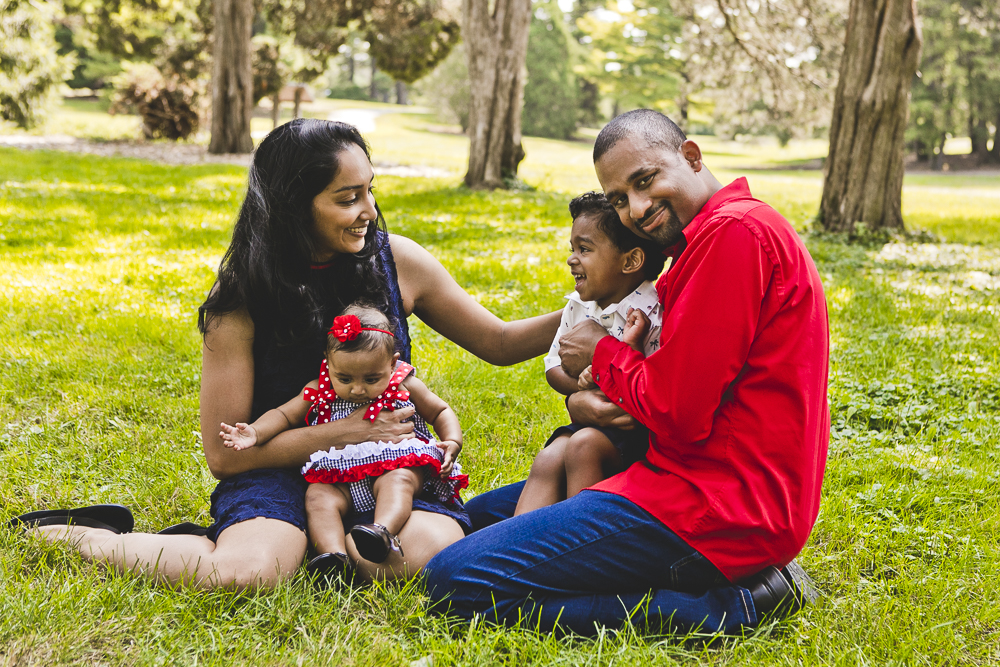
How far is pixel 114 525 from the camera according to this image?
2.74 meters

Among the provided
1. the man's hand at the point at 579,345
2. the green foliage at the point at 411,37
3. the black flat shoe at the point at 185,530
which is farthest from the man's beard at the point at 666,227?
the green foliage at the point at 411,37

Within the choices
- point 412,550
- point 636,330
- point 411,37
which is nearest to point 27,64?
point 411,37

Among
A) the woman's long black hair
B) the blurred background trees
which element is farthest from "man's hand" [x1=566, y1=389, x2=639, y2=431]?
the blurred background trees

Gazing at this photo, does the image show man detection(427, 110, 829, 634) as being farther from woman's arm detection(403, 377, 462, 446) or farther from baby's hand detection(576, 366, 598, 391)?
woman's arm detection(403, 377, 462, 446)

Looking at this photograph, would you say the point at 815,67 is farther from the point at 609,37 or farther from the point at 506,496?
the point at 609,37

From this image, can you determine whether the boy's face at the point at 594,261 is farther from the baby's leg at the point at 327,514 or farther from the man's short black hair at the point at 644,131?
the baby's leg at the point at 327,514

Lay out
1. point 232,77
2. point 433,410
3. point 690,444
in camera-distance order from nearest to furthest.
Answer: point 690,444
point 433,410
point 232,77

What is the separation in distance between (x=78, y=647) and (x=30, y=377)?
2.87m

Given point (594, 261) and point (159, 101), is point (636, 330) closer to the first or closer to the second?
point (594, 261)

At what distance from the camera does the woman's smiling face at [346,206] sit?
8.71 ft

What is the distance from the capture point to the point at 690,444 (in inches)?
85.0

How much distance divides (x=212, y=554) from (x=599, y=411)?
52.8 inches

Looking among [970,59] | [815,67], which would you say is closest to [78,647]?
[815,67]

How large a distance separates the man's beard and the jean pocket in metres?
0.95
